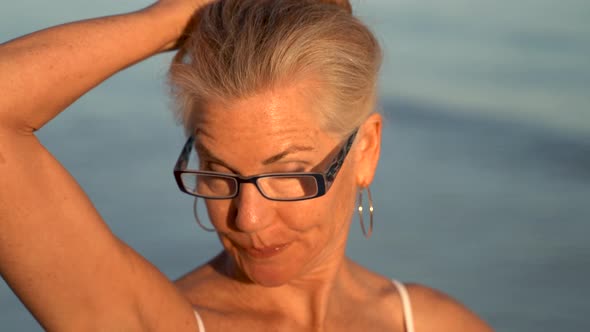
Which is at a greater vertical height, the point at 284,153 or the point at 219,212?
the point at 284,153

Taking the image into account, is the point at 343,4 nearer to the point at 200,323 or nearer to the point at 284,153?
the point at 284,153

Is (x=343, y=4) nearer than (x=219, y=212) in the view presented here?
No

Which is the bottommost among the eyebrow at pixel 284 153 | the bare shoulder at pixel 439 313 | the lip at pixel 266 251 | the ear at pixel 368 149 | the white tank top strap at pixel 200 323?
the bare shoulder at pixel 439 313

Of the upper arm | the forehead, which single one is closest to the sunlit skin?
the forehead

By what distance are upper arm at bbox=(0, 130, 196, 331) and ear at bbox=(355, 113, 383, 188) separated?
2.46 feet

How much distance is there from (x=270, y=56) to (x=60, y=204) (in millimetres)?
717

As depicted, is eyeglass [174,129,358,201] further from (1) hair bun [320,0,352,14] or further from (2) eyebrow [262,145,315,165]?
(1) hair bun [320,0,352,14]

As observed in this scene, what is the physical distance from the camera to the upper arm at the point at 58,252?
2.39m

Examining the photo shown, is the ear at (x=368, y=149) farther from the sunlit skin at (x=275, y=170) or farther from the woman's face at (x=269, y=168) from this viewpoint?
the woman's face at (x=269, y=168)

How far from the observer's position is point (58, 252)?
2482mm

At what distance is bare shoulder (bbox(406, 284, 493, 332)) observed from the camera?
361 centimetres

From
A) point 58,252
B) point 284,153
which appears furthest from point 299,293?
point 58,252

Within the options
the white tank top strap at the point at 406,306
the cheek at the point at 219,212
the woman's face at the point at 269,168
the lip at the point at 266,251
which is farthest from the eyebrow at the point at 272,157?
the white tank top strap at the point at 406,306

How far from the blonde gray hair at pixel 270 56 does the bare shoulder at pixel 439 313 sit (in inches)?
32.3
